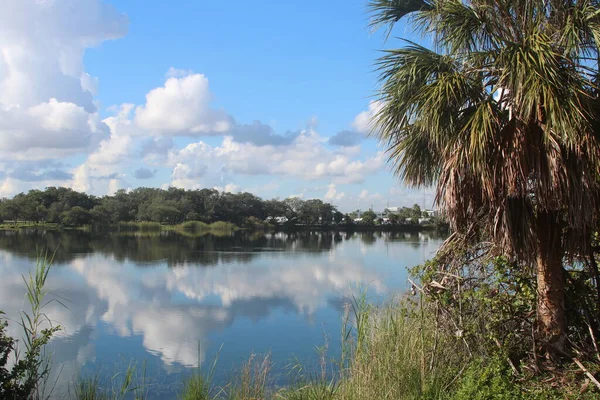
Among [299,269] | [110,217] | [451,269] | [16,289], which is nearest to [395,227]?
[110,217]

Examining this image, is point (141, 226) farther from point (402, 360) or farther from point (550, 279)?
point (550, 279)

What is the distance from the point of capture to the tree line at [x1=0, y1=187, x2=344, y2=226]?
78562 mm

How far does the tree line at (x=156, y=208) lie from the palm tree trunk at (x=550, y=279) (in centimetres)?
7948

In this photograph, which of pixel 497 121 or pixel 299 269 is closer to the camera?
pixel 497 121

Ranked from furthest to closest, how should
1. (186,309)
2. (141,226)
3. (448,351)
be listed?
(141,226) → (186,309) → (448,351)

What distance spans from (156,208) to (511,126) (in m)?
83.9

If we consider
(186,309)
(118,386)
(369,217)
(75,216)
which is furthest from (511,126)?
(369,217)

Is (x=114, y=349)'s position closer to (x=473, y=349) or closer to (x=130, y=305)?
(x=130, y=305)

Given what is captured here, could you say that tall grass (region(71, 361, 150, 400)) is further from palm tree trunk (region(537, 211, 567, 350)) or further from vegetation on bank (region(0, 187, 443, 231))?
vegetation on bank (region(0, 187, 443, 231))

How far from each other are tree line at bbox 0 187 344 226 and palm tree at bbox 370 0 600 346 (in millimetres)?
78467

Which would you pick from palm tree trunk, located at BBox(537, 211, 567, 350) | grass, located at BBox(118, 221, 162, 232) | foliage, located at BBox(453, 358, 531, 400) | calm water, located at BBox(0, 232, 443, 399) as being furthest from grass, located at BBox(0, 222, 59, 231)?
palm tree trunk, located at BBox(537, 211, 567, 350)

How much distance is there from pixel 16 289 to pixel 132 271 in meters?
7.19

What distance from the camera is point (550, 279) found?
6242 millimetres

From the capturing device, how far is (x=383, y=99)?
23.4 ft
